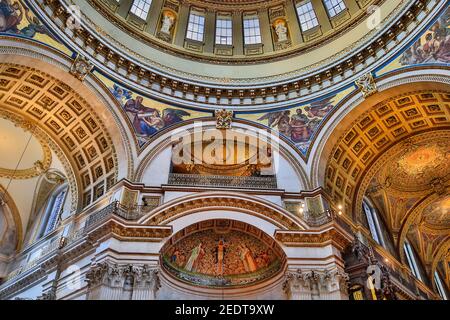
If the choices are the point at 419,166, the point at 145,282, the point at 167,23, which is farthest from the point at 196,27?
the point at 145,282

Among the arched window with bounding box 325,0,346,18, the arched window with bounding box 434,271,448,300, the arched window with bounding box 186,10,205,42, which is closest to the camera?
the arched window with bounding box 325,0,346,18

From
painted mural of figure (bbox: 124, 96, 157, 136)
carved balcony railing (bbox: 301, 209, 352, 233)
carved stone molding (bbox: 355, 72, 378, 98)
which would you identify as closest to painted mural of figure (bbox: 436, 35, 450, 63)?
carved stone molding (bbox: 355, 72, 378, 98)

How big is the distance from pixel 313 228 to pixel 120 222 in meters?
7.61

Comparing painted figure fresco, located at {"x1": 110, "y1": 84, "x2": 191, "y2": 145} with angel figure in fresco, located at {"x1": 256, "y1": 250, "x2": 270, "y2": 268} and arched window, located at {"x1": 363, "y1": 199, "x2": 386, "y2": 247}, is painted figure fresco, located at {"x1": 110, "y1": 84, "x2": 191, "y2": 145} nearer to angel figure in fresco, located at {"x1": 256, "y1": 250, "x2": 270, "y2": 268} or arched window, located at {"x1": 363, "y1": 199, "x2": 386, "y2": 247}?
angel figure in fresco, located at {"x1": 256, "y1": 250, "x2": 270, "y2": 268}

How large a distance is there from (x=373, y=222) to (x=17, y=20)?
20.4 m

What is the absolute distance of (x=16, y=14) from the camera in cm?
1407

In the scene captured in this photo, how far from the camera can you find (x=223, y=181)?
16844mm

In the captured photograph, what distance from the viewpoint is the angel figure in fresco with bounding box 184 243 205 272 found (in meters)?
15.2

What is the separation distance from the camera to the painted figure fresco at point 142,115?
687 inches

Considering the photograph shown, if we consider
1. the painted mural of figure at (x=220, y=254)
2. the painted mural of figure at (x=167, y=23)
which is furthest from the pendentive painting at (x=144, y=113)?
the painted mural of figure at (x=167, y=23)

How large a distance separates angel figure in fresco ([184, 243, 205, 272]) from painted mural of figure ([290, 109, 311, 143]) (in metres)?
7.04

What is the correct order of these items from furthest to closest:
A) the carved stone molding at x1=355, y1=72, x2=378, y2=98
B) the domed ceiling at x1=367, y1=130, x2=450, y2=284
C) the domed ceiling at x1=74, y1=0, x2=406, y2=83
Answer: the domed ceiling at x1=74, y1=0, x2=406, y2=83 → the domed ceiling at x1=367, y1=130, x2=450, y2=284 → the carved stone molding at x1=355, y1=72, x2=378, y2=98

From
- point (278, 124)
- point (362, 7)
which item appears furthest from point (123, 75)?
point (362, 7)
